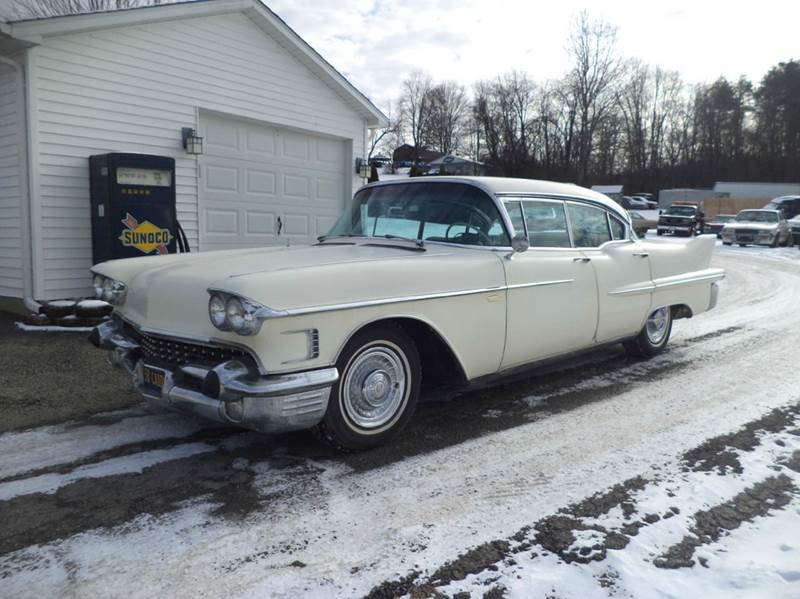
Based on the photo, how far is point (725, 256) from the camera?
20281 mm

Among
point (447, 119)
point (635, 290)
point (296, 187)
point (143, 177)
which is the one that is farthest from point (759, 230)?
point (447, 119)

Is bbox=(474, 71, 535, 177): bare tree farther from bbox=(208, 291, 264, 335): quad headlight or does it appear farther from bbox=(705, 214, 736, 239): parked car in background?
bbox=(208, 291, 264, 335): quad headlight

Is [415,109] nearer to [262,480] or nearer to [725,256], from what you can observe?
[725,256]

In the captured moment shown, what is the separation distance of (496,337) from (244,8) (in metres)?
8.05

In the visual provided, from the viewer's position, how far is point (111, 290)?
405 centimetres

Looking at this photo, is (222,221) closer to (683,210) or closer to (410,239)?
(410,239)

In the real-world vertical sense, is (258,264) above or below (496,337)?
above

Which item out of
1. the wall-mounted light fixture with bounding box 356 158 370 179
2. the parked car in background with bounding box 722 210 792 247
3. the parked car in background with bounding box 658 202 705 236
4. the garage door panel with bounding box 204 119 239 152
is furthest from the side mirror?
the parked car in background with bounding box 658 202 705 236

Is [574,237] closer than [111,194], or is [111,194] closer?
[574,237]

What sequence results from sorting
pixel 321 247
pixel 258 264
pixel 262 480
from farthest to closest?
pixel 321 247, pixel 258 264, pixel 262 480

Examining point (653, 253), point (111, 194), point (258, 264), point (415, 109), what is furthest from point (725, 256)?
point (415, 109)

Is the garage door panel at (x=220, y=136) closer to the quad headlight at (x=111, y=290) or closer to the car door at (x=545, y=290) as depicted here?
the quad headlight at (x=111, y=290)

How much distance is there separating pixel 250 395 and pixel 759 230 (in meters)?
25.9

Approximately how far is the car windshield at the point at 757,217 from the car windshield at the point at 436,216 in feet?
82.0
